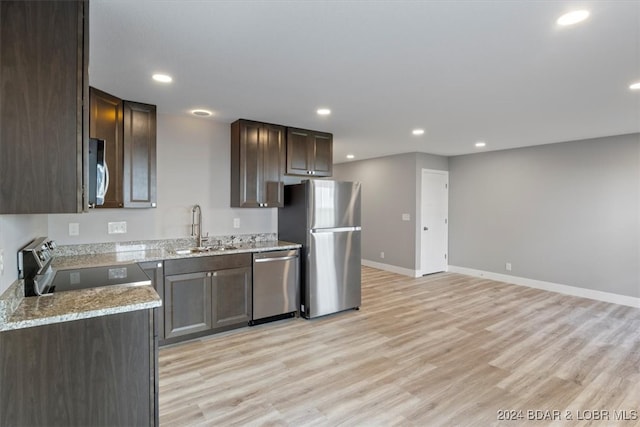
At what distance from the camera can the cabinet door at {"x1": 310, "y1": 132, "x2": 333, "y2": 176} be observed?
4.53 meters

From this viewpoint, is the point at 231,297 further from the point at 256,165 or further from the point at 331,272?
the point at 256,165

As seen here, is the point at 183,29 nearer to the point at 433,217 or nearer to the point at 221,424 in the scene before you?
the point at 221,424

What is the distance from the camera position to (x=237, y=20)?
1.83 m

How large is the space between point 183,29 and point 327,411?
8.44ft

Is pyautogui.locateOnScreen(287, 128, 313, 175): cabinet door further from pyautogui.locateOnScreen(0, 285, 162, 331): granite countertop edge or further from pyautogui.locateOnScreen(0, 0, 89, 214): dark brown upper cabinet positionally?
pyautogui.locateOnScreen(0, 0, 89, 214): dark brown upper cabinet

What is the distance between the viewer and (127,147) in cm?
325

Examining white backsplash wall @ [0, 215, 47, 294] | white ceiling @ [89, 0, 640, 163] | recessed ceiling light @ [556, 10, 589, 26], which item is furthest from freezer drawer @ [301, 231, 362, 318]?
recessed ceiling light @ [556, 10, 589, 26]

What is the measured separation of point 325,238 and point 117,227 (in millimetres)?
2256

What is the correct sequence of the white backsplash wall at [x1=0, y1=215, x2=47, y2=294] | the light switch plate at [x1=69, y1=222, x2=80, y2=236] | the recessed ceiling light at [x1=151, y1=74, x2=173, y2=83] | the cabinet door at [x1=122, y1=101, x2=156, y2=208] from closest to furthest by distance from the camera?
the white backsplash wall at [x1=0, y1=215, x2=47, y2=294]
the recessed ceiling light at [x1=151, y1=74, x2=173, y2=83]
the light switch plate at [x1=69, y1=222, x2=80, y2=236]
the cabinet door at [x1=122, y1=101, x2=156, y2=208]

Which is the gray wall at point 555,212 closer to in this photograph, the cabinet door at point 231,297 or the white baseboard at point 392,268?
the white baseboard at point 392,268

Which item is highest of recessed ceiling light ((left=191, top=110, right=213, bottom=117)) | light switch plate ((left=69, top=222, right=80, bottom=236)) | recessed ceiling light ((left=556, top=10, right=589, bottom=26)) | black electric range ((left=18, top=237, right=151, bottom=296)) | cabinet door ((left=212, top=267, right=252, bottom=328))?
recessed ceiling light ((left=191, top=110, right=213, bottom=117))

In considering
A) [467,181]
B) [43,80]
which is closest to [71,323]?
[43,80]

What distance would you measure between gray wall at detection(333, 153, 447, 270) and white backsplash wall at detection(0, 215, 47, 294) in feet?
17.9

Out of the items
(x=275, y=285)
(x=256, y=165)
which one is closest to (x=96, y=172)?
(x=256, y=165)
